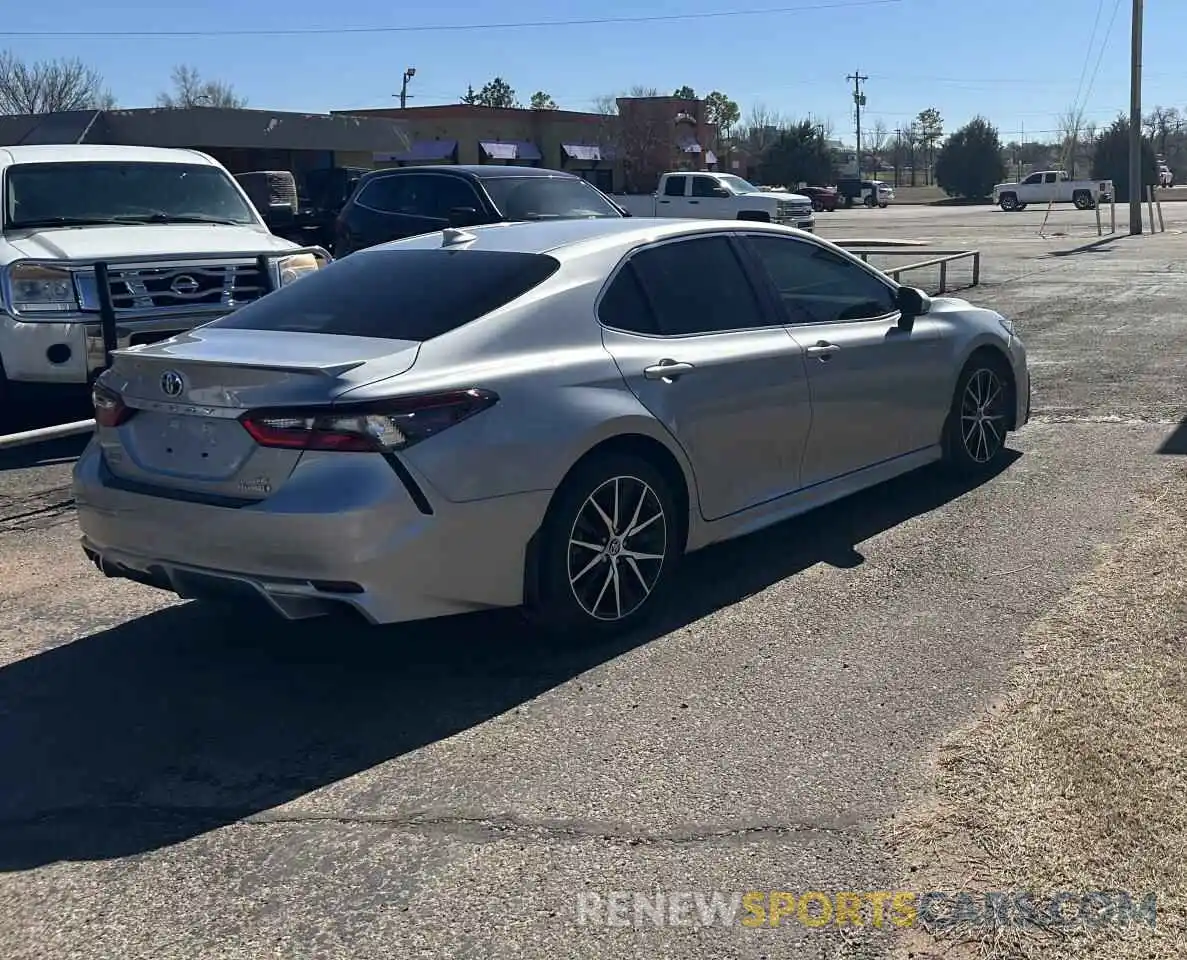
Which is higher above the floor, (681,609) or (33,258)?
(33,258)

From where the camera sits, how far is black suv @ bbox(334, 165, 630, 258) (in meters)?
14.4

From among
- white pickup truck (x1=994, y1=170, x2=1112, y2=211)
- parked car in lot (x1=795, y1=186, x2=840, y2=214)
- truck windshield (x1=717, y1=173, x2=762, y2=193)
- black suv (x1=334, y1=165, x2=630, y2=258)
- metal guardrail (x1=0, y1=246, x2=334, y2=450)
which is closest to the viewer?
metal guardrail (x1=0, y1=246, x2=334, y2=450)

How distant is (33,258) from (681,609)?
17.7ft

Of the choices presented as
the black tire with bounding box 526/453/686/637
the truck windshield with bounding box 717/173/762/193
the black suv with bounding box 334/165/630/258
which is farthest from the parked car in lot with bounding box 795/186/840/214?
the black tire with bounding box 526/453/686/637

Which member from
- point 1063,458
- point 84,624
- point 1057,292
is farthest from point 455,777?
point 1057,292

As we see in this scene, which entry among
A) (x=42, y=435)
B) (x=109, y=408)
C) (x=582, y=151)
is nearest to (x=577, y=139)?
(x=582, y=151)

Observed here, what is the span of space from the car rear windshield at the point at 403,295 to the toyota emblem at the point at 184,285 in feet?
11.8

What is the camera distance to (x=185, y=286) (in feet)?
29.6

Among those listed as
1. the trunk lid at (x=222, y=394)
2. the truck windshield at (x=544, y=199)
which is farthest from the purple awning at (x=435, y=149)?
the trunk lid at (x=222, y=394)

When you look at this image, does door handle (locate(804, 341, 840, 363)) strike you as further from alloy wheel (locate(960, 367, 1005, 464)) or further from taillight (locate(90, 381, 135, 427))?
taillight (locate(90, 381, 135, 427))

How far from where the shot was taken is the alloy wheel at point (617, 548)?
194 inches

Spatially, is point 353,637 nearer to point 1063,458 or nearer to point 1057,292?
point 1063,458

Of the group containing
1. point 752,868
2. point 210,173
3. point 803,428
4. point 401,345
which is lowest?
point 752,868

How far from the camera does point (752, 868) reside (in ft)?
11.3
